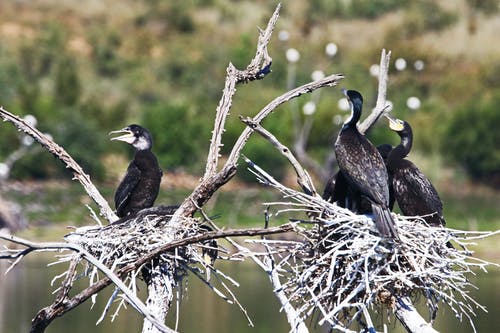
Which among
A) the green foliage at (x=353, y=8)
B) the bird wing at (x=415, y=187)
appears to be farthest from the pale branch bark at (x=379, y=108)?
the green foliage at (x=353, y=8)

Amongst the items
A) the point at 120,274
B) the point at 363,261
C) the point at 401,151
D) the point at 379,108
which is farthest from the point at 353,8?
the point at 363,261

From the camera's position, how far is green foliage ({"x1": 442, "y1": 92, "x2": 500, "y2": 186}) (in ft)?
94.6

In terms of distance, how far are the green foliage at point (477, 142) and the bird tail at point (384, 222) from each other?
22092 mm

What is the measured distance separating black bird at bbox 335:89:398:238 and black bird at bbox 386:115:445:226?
0.73 metres

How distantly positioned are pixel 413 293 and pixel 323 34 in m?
34.4

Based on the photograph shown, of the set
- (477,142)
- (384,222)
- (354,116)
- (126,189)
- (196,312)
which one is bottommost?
(384,222)

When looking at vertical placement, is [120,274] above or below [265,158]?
below

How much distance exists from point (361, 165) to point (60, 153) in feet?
6.81

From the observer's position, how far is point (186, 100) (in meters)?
33.4

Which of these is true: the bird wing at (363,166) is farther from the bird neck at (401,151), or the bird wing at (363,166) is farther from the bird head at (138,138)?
the bird head at (138,138)

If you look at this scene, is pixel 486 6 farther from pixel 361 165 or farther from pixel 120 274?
pixel 120 274

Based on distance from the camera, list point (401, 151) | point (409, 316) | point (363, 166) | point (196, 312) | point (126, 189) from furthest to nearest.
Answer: point (196, 312)
point (126, 189)
point (401, 151)
point (363, 166)
point (409, 316)

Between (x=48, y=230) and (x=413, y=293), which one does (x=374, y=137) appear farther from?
(x=413, y=293)

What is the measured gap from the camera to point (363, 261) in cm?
692
